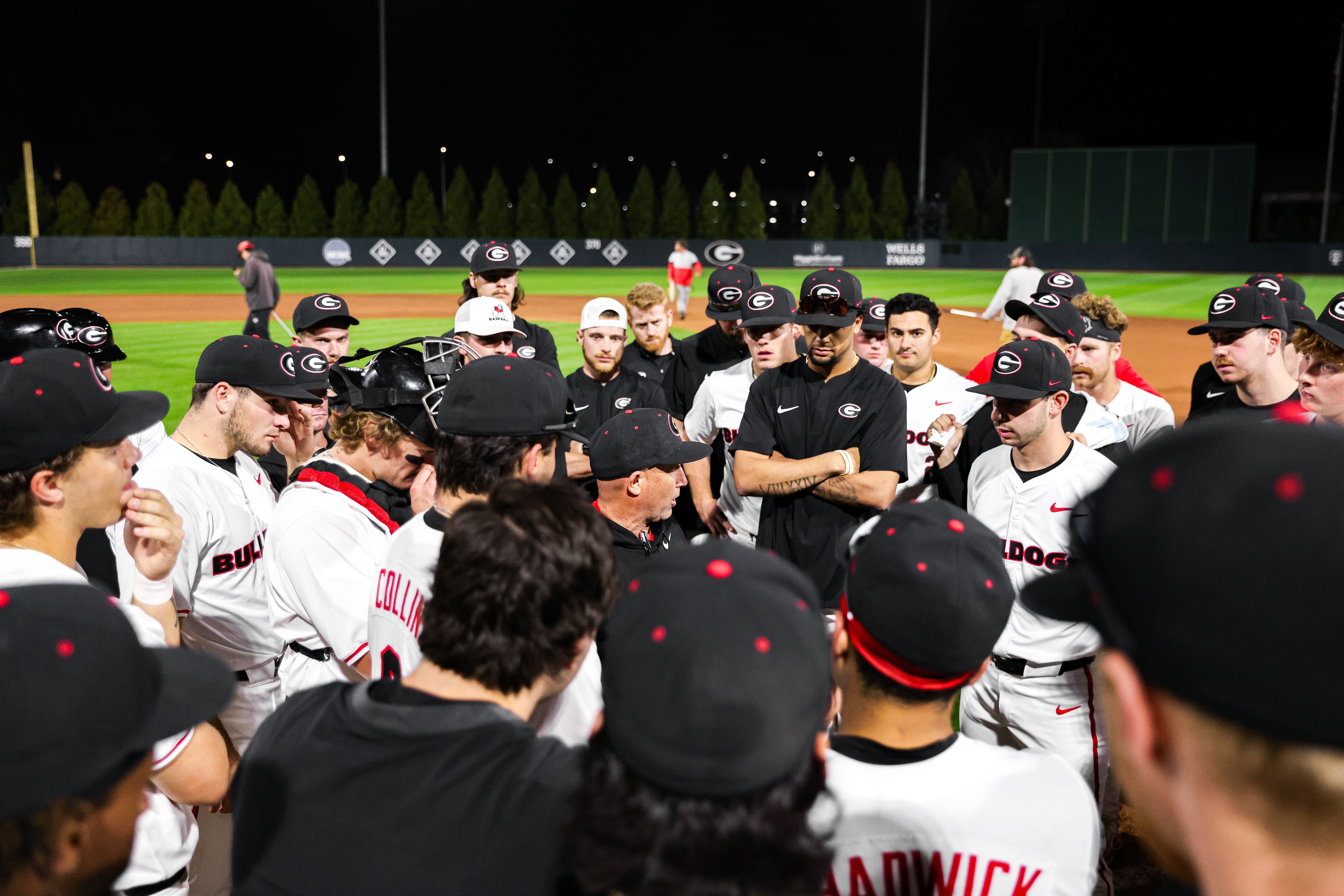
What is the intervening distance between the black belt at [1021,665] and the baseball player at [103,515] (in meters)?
2.96

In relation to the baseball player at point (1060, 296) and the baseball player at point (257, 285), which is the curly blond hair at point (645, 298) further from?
the baseball player at point (257, 285)

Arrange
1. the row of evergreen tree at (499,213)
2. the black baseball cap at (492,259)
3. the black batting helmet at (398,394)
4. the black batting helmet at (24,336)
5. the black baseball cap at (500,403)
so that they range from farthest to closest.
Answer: the row of evergreen tree at (499,213)
the black baseball cap at (492,259)
the black batting helmet at (24,336)
the black batting helmet at (398,394)
the black baseball cap at (500,403)

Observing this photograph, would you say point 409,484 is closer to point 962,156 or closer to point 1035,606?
point 1035,606

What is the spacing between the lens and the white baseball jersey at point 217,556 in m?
3.81

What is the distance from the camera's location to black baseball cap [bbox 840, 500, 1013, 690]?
81.0 inches

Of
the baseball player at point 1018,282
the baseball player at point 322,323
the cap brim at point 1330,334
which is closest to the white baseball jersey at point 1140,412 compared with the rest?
the cap brim at point 1330,334

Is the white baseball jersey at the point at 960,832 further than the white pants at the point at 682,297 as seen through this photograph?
No

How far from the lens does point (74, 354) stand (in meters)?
2.97

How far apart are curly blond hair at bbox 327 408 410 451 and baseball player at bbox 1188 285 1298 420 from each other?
13.9 ft

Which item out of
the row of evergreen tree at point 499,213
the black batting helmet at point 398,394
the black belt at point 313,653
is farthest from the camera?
the row of evergreen tree at point 499,213

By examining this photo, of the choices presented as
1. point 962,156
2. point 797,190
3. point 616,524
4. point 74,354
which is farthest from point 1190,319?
point 797,190

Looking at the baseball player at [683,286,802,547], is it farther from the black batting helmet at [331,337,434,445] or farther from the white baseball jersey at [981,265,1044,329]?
the white baseball jersey at [981,265,1044,329]

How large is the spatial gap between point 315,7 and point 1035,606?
8091cm

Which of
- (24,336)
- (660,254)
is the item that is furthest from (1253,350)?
(660,254)
